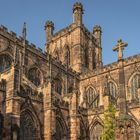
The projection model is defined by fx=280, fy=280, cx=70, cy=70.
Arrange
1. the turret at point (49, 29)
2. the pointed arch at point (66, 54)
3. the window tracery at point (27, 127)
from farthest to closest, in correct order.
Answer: the turret at point (49, 29)
the pointed arch at point (66, 54)
the window tracery at point (27, 127)

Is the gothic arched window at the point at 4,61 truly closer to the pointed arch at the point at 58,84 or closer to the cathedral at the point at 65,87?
the cathedral at the point at 65,87

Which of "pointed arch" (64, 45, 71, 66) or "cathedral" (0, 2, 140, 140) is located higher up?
"pointed arch" (64, 45, 71, 66)

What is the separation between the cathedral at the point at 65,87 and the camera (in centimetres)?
2137

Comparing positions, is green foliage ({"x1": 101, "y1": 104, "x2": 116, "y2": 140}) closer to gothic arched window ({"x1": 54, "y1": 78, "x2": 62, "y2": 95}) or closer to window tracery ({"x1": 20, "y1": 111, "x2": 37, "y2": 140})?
window tracery ({"x1": 20, "y1": 111, "x2": 37, "y2": 140})

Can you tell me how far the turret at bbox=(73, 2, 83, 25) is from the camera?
4453 cm

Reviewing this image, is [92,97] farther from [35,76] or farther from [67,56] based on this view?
[35,76]

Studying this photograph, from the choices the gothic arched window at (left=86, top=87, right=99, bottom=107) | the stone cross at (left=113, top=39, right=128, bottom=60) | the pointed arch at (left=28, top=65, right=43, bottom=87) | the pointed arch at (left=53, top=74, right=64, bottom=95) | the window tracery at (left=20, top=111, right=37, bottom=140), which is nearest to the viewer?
the stone cross at (left=113, top=39, right=128, bottom=60)

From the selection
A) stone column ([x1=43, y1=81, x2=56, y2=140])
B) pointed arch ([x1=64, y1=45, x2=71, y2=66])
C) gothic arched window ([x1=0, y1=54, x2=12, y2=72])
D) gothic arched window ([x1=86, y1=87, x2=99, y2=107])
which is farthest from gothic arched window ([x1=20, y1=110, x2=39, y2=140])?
pointed arch ([x1=64, y1=45, x2=71, y2=66])

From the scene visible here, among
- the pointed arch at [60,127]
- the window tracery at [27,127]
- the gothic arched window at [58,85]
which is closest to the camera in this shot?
the window tracery at [27,127]

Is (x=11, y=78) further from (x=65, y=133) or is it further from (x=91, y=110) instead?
(x=91, y=110)

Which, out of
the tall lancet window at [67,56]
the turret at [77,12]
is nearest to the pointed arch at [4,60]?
the tall lancet window at [67,56]

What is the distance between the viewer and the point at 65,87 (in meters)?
37.7

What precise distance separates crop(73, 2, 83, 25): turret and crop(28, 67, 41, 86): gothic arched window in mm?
13826

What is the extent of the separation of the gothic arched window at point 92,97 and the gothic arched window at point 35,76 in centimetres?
841
